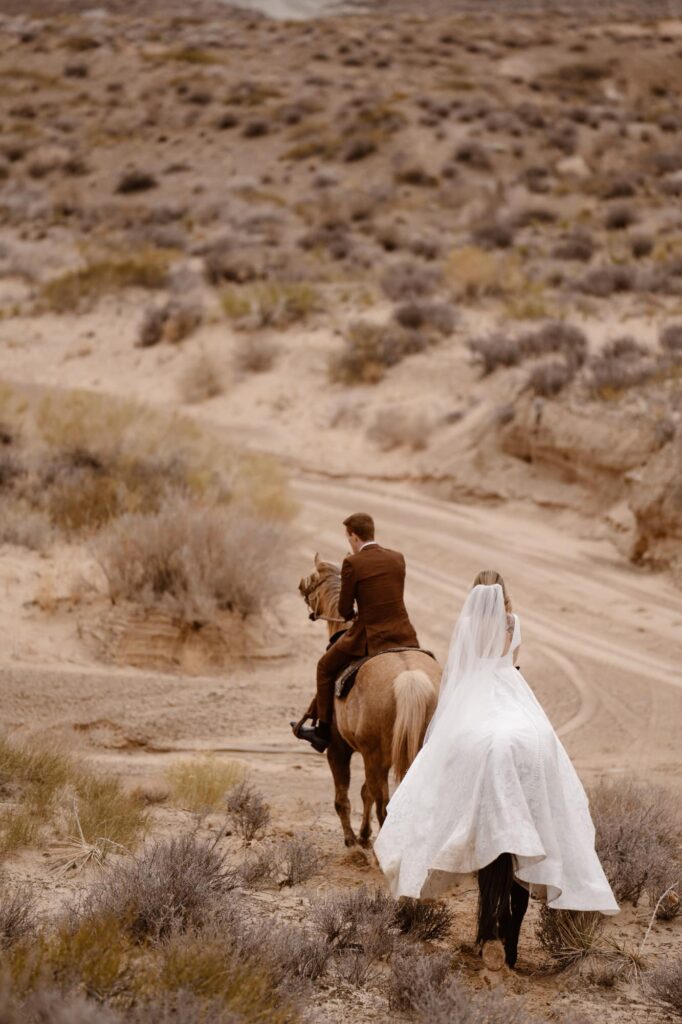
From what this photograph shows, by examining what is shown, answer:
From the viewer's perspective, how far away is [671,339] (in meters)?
18.8

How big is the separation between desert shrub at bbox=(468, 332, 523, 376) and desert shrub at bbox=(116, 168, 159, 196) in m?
22.9

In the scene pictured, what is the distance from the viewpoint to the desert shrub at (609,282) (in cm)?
2262

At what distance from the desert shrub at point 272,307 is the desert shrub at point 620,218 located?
31.1ft

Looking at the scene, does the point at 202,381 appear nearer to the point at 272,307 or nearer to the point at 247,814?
the point at 272,307

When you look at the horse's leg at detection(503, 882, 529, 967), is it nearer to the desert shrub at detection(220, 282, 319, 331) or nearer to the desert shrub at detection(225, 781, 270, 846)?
the desert shrub at detection(225, 781, 270, 846)

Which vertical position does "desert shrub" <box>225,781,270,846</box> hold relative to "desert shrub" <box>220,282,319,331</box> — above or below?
below

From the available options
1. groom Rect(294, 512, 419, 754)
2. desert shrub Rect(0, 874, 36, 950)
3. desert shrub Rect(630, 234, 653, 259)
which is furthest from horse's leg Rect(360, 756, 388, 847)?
desert shrub Rect(630, 234, 653, 259)

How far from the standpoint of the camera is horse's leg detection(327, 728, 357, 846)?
7094 millimetres

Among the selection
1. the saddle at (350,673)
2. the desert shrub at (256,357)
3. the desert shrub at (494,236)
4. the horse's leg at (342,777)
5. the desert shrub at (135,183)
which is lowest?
the desert shrub at (256,357)

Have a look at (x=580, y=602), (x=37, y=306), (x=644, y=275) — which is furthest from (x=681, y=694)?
(x=37, y=306)

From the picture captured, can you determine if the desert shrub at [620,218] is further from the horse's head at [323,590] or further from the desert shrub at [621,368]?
the horse's head at [323,590]

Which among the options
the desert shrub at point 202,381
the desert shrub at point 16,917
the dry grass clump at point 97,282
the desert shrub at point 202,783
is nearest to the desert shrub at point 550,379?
the desert shrub at point 202,381

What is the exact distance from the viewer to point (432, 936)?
554cm

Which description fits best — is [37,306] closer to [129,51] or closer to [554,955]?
[554,955]
